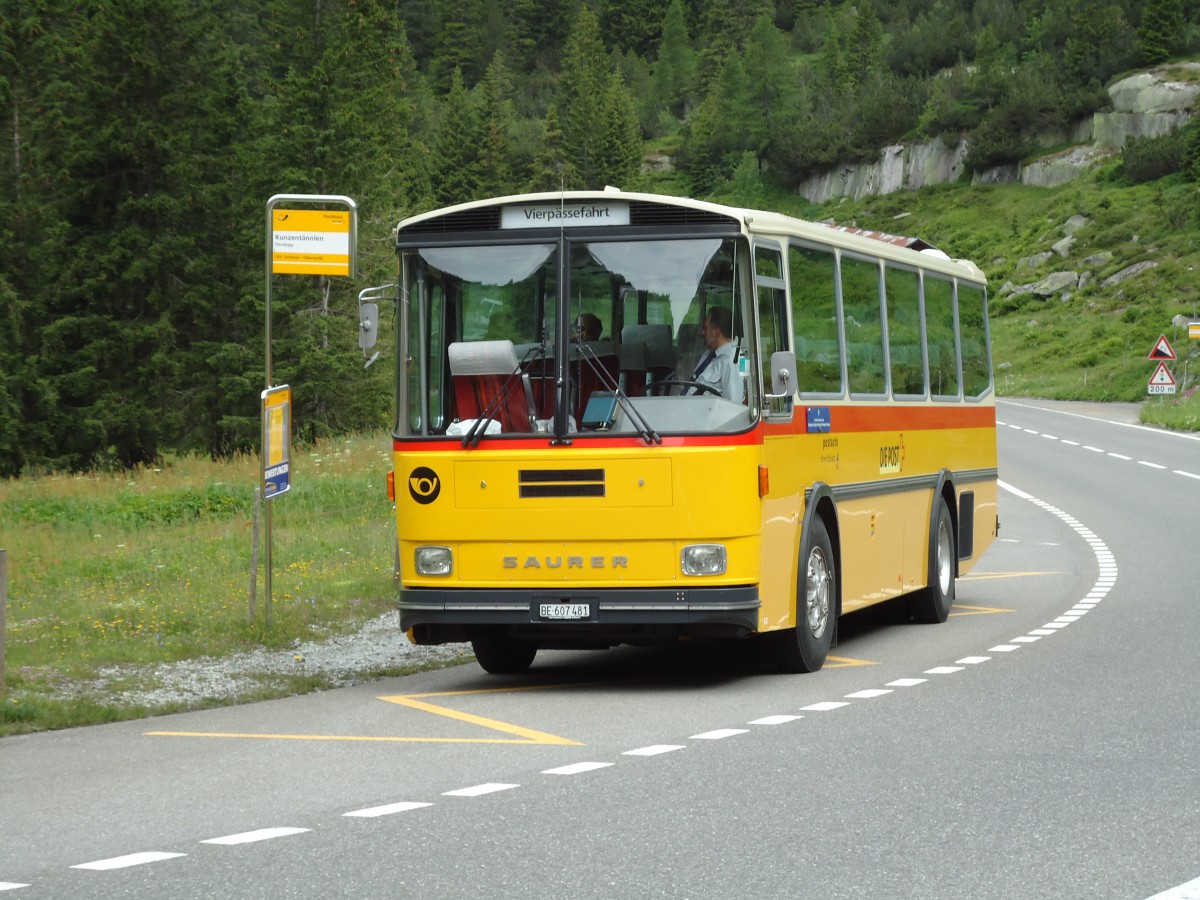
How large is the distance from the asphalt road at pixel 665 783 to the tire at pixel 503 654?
7.1 inches

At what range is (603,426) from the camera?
11867 millimetres

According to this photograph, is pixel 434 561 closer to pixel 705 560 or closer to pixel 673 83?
pixel 705 560

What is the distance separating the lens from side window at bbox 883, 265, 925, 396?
15.5 m

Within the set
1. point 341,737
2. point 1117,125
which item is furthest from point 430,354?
point 1117,125

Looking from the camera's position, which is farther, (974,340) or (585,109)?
(585,109)

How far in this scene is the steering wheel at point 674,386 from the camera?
11.9 meters

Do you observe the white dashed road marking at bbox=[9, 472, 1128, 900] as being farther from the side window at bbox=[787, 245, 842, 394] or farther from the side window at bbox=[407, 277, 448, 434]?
the side window at bbox=[407, 277, 448, 434]

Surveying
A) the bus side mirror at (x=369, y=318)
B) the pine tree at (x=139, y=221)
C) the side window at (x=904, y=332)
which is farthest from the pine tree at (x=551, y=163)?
the bus side mirror at (x=369, y=318)

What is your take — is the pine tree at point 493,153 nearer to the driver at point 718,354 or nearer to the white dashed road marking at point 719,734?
the driver at point 718,354

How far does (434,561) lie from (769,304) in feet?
8.82

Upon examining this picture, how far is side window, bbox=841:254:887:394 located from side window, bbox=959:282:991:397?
3.41 metres

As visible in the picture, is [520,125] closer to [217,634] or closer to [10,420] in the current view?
[10,420]

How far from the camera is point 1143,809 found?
780cm

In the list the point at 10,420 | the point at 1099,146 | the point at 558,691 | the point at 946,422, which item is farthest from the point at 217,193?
the point at 1099,146
